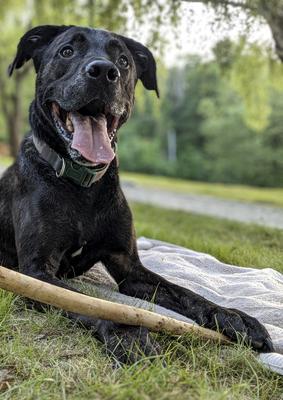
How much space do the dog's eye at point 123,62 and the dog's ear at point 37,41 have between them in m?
0.41

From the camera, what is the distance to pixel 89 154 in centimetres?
271

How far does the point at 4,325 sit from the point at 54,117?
115 cm

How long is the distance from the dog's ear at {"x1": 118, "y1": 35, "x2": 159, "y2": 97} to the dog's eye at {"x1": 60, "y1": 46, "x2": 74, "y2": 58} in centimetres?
52

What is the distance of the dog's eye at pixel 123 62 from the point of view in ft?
10.0

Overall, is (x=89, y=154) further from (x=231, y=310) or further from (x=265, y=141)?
(x=265, y=141)

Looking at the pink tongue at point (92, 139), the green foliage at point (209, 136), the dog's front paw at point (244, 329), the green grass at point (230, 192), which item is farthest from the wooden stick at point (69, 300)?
the green foliage at point (209, 136)

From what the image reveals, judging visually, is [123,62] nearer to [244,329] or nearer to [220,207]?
[244,329]

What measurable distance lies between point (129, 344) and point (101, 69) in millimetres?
1325

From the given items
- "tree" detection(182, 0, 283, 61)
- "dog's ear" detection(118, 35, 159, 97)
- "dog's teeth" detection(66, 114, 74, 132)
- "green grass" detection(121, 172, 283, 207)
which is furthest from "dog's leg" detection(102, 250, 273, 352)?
"green grass" detection(121, 172, 283, 207)

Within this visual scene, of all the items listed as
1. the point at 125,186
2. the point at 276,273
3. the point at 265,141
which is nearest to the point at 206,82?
the point at 265,141

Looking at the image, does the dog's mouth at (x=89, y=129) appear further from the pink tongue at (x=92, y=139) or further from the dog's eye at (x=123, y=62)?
the dog's eye at (x=123, y=62)

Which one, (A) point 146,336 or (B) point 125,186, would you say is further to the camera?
(B) point 125,186

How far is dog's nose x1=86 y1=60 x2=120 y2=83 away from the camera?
2594mm

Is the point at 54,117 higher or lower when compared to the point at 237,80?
higher
